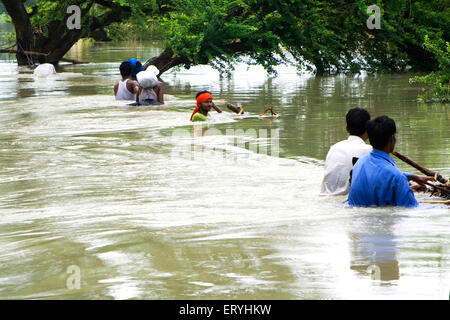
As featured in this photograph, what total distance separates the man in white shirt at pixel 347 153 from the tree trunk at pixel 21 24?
74.7 ft

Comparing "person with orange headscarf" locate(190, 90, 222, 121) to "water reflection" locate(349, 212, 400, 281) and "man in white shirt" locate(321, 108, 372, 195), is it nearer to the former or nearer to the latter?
"man in white shirt" locate(321, 108, 372, 195)

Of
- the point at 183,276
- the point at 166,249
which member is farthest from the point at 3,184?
the point at 183,276

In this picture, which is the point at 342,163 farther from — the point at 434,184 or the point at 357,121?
the point at 434,184

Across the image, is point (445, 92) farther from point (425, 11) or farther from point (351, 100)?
point (425, 11)

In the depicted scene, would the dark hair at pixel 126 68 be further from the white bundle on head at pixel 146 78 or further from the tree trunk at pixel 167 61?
the tree trunk at pixel 167 61

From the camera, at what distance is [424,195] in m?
7.34

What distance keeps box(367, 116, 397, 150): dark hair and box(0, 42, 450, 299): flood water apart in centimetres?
57

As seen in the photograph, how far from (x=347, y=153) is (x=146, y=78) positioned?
9.13m

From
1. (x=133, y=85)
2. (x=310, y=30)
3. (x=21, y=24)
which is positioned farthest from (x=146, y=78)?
(x=21, y=24)

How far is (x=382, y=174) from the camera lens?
254 inches

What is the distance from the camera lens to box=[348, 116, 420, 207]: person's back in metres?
6.44

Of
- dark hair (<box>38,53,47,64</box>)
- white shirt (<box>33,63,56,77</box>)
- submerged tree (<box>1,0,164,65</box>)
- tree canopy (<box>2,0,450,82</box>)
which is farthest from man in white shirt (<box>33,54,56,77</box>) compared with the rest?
A: tree canopy (<box>2,0,450,82</box>)

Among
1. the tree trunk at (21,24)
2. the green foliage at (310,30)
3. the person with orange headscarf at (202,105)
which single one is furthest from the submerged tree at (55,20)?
the person with orange headscarf at (202,105)

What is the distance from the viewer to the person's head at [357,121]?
23.6 feet
